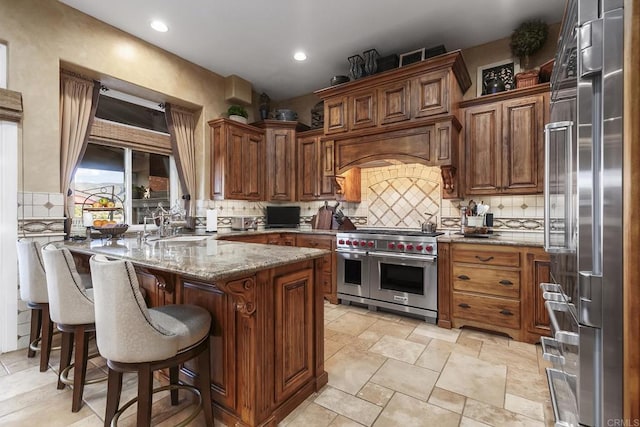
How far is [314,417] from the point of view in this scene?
168cm

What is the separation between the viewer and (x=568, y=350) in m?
1.07

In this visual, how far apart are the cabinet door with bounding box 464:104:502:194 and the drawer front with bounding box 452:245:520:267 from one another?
2.48 ft

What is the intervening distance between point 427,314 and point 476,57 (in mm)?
3073

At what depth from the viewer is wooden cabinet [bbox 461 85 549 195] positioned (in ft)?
9.66

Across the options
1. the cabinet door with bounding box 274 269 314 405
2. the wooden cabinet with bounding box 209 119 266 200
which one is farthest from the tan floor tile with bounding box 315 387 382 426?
the wooden cabinet with bounding box 209 119 266 200

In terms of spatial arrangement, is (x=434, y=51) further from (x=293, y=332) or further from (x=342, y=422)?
(x=342, y=422)

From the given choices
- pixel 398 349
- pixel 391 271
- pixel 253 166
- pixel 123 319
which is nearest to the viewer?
pixel 123 319

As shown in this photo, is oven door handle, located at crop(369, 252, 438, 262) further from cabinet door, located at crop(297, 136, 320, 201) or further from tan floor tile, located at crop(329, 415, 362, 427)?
tan floor tile, located at crop(329, 415, 362, 427)

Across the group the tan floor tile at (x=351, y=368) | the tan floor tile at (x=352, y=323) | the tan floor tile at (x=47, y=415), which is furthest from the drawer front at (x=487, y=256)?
the tan floor tile at (x=47, y=415)

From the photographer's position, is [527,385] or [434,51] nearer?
[527,385]

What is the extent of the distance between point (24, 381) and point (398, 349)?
8.97ft

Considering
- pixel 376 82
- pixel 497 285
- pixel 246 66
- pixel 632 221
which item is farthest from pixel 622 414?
pixel 246 66

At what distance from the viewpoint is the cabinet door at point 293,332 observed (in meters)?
1.65

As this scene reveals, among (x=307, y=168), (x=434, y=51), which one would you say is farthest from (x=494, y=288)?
(x=307, y=168)
